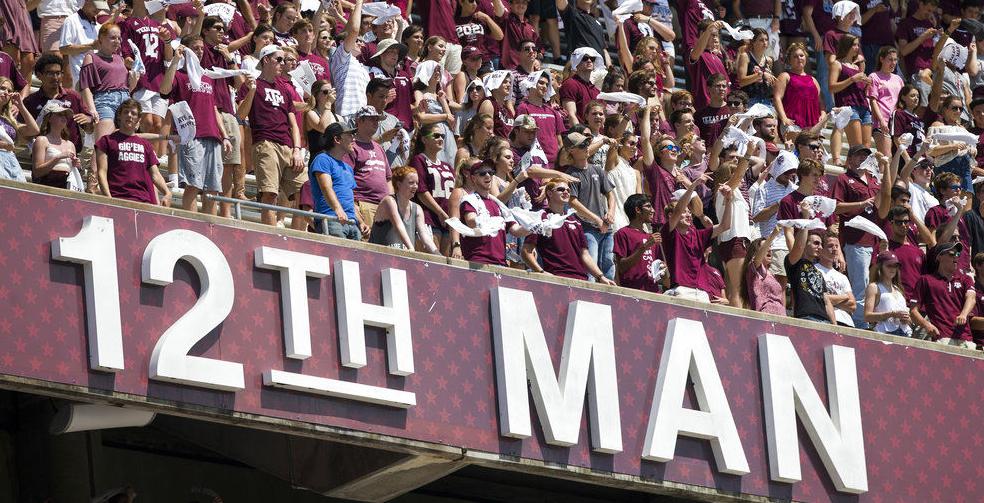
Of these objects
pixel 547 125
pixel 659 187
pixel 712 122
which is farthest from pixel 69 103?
pixel 712 122

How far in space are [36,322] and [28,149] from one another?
325cm

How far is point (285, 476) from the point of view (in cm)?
1520

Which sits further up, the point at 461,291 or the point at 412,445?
the point at 461,291

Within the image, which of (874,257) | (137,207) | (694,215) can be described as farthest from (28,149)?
(874,257)

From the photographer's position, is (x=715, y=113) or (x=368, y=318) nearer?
(x=368, y=318)

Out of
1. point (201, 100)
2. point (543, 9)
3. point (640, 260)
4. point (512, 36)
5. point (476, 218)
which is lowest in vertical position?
point (640, 260)

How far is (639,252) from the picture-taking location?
51.5 feet

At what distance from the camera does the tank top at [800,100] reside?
810 inches

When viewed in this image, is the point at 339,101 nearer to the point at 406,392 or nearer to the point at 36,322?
the point at 406,392

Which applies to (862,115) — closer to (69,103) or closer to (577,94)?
(577,94)

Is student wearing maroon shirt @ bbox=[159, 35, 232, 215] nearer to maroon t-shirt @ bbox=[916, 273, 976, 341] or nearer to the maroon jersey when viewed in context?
the maroon jersey

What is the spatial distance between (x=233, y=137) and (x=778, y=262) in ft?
15.8

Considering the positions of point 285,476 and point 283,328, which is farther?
point 285,476

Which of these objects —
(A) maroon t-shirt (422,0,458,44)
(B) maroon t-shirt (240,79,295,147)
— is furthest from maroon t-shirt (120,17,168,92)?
(A) maroon t-shirt (422,0,458,44)
